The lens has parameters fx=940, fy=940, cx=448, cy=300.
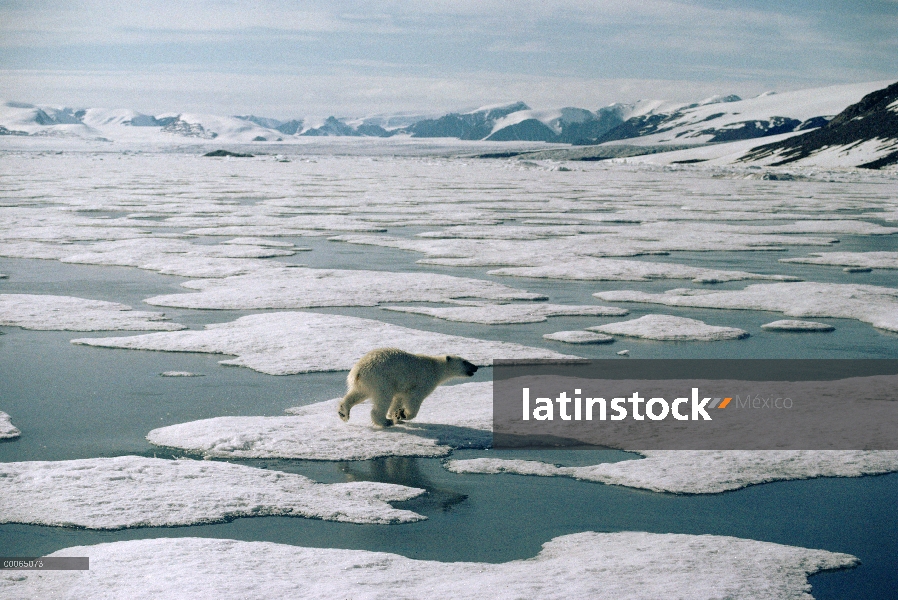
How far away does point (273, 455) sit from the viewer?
15.6 feet

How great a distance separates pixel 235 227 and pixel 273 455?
1324 centimetres

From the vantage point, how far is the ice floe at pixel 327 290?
9.16m

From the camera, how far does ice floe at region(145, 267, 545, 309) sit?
916 centimetres

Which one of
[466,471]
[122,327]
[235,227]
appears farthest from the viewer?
[235,227]

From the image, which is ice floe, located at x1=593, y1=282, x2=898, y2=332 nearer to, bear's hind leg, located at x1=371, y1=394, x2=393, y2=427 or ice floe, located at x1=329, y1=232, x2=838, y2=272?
ice floe, located at x1=329, y1=232, x2=838, y2=272

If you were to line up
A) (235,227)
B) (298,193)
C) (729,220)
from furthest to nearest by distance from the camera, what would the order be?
1. (298,193)
2. (729,220)
3. (235,227)

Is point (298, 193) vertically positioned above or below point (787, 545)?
above

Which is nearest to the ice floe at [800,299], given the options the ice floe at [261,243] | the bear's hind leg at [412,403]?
the bear's hind leg at [412,403]

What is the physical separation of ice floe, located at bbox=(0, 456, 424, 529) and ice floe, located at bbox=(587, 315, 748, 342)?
3936 mm

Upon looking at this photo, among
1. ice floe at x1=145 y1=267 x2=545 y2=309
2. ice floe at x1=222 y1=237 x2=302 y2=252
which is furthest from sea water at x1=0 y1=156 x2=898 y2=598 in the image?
ice floe at x1=222 y1=237 x2=302 y2=252

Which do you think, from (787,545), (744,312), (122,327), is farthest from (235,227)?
(787,545)

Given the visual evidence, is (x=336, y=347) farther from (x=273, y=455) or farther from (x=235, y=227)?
(x=235, y=227)

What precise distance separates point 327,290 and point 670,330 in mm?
3700

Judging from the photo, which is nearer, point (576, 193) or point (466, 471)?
point (466, 471)
